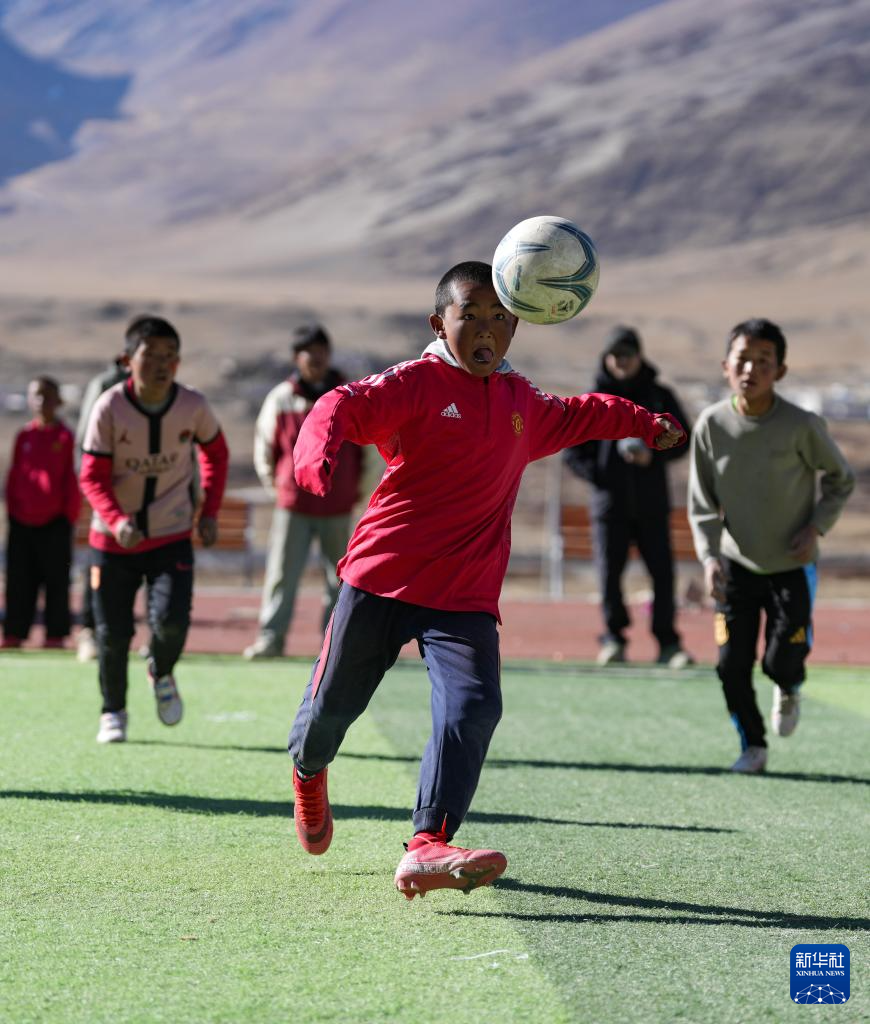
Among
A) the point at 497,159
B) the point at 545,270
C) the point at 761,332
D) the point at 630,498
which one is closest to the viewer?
the point at 545,270

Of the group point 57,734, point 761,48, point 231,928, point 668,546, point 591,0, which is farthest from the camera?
point 591,0

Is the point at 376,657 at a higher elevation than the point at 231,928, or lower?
higher

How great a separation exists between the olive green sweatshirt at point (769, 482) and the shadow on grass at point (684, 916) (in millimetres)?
2568

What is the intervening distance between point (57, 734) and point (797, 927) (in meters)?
4.40

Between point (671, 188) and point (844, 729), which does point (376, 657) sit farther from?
Answer: point (671, 188)

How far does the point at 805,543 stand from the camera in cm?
725

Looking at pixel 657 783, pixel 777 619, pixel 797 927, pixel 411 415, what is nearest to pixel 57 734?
pixel 657 783

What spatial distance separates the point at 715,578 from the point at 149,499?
251 cm

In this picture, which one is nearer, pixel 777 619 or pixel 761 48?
pixel 777 619

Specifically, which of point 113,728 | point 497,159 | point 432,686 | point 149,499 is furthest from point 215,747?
point 497,159

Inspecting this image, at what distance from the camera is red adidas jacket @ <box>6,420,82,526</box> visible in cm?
1263

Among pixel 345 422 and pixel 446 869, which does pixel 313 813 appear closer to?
pixel 446 869

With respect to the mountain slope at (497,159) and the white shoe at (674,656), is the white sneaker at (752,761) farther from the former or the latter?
the mountain slope at (497,159)

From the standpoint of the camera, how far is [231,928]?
466 cm
